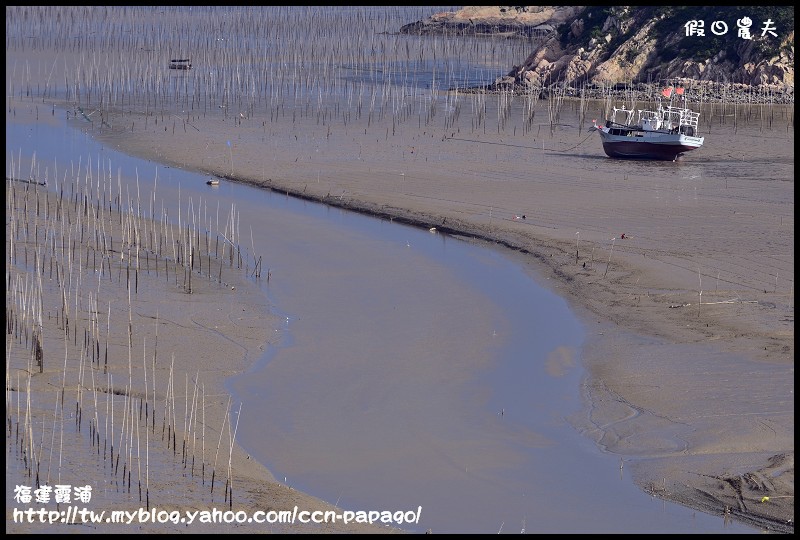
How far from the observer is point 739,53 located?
49.7 m

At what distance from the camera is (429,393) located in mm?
15234

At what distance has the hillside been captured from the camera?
159 ft

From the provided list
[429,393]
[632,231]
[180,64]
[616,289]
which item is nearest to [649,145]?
[632,231]

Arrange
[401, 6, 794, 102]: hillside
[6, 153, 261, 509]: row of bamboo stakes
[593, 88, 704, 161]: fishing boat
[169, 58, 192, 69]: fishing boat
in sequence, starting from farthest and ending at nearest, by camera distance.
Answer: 1. [169, 58, 192, 69]: fishing boat
2. [401, 6, 794, 102]: hillside
3. [593, 88, 704, 161]: fishing boat
4. [6, 153, 261, 509]: row of bamboo stakes

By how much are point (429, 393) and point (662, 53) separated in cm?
3920

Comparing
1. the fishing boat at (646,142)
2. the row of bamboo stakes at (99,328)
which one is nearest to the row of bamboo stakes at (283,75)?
the fishing boat at (646,142)

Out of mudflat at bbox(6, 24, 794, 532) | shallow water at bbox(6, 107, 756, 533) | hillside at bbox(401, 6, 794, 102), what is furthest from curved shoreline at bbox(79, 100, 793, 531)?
hillside at bbox(401, 6, 794, 102)

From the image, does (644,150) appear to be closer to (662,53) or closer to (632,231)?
(632,231)

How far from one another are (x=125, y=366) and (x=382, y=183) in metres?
14.5

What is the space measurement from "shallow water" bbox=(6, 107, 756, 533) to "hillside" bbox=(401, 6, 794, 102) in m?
27.5

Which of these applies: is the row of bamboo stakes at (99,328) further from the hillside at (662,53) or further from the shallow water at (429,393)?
the hillside at (662,53)

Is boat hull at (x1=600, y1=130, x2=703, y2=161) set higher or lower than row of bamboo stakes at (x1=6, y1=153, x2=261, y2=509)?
higher

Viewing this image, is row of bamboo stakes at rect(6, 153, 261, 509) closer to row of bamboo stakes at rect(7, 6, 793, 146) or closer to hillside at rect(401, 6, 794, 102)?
row of bamboo stakes at rect(7, 6, 793, 146)

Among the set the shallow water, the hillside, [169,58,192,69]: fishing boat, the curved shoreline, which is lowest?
the shallow water
